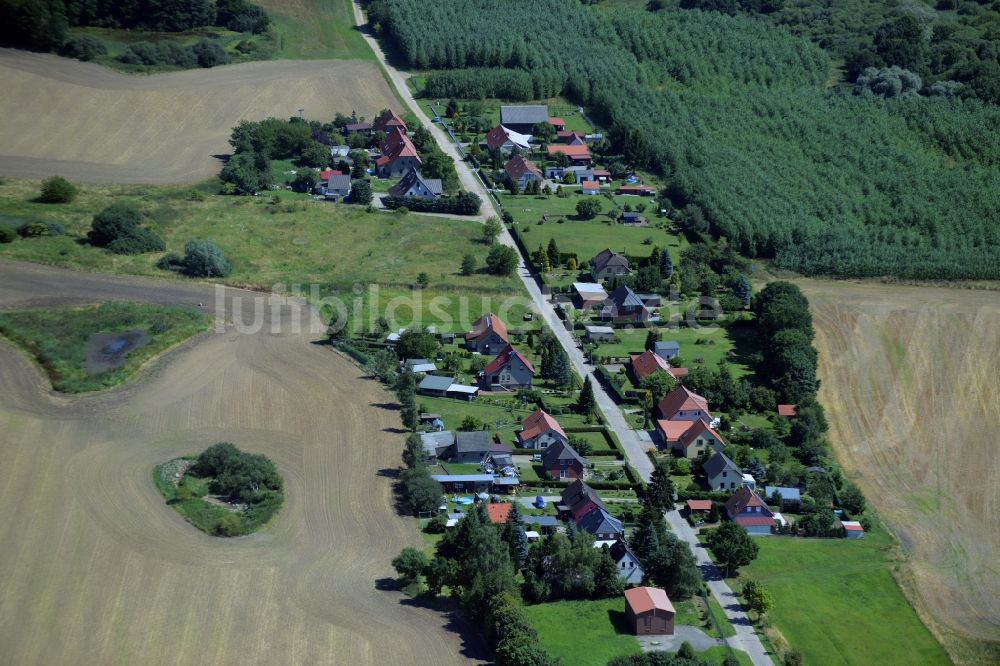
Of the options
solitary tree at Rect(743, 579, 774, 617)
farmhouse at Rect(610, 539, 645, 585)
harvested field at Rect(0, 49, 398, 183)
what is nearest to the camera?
solitary tree at Rect(743, 579, 774, 617)

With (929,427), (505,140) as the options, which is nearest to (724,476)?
(929,427)

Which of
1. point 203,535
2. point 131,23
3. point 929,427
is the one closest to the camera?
point 203,535

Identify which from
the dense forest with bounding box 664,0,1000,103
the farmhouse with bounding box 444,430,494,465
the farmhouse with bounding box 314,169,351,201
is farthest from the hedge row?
the dense forest with bounding box 664,0,1000,103

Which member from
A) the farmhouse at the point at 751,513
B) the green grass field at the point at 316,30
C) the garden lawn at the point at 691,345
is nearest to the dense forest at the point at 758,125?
the green grass field at the point at 316,30

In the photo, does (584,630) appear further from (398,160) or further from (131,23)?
(131,23)

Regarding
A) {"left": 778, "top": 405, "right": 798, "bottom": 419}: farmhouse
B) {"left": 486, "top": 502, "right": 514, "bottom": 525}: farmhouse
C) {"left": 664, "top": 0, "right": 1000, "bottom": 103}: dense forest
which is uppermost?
{"left": 664, "top": 0, "right": 1000, "bottom": 103}: dense forest

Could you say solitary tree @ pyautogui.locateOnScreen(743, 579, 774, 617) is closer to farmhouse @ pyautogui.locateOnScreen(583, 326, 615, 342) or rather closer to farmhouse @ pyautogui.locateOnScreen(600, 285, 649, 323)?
farmhouse @ pyautogui.locateOnScreen(583, 326, 615, 342)

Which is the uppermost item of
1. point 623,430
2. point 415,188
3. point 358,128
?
point 358,128
